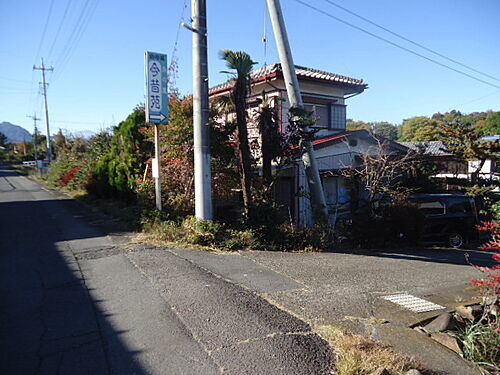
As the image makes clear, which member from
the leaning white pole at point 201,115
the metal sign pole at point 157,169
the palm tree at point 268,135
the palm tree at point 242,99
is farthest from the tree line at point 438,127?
the metal sign pole at point 157,169

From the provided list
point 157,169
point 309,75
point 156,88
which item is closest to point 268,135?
point 157,169

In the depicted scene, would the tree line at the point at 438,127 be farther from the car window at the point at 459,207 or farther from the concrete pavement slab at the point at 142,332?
the concrete pavement slab at the point at 142,332

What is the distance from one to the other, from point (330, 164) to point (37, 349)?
10174 millimetres

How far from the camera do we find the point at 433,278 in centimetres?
648

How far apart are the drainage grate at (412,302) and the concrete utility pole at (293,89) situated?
3962 mm

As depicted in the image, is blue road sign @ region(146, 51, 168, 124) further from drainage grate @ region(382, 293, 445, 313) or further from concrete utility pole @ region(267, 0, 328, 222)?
drainage grate @ region(382, 293, 445, 313)

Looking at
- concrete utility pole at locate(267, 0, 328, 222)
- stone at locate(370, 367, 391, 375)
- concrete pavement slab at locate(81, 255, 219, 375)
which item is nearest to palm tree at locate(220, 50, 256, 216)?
concrete utility pole at locate(267, 0, 328, 222)

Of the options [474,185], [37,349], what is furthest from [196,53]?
[474,185]

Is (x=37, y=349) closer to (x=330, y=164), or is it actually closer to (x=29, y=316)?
(x=29, y=316)

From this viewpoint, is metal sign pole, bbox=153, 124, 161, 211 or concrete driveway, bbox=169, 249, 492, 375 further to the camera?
metal sign pole, bbox=153, 124, 161, 211

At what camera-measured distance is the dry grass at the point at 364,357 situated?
3.05 m

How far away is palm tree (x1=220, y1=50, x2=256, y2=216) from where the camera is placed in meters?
7.88

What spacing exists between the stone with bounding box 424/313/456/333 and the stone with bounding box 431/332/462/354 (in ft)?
0.38

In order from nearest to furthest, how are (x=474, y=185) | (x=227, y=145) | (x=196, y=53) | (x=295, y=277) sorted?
(x=295, y=277) < (x=196, y=53) < (x=227, y=145) < (x=474, y=185)
